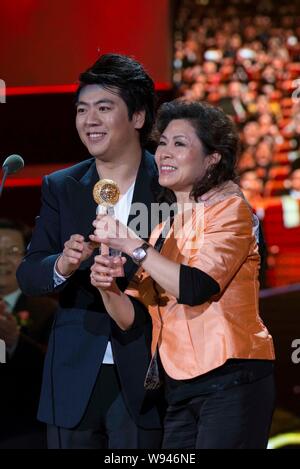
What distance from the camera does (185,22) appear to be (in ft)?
33.4

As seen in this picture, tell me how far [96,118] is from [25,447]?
130 centimetres

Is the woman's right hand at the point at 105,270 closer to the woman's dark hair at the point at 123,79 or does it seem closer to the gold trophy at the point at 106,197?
the gold trophy at the point at 106,197

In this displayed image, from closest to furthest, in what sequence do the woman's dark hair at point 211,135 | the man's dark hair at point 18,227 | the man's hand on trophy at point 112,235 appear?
the man's hand on trophy at point 112,235 → the woman's dark hair at point 211,135 → the man's dark hair at point 18,227

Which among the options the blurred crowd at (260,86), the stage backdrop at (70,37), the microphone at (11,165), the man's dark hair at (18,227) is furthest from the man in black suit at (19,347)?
the blurred crowd at (260,86)

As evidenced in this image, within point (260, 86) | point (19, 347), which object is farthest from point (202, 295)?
point (260, 86)

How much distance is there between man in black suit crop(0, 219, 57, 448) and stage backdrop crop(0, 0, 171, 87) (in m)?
0.60

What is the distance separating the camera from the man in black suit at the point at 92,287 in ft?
6.30

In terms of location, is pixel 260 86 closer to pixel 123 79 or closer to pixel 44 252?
pixel 123 79

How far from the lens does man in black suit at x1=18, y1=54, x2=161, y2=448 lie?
75.6 inches

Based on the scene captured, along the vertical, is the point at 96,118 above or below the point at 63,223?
above

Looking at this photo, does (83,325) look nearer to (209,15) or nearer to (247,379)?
(247,379)

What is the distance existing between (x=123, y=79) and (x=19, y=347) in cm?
123

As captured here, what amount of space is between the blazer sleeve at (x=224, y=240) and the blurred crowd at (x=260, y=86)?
3741 mm
